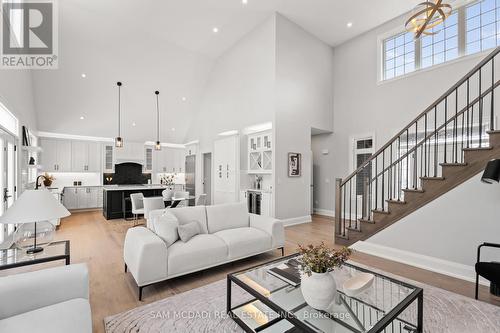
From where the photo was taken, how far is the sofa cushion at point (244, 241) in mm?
3047

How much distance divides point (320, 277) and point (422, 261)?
8.20 ft

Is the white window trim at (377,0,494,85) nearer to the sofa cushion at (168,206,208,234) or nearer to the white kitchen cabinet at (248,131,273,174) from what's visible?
the white kitchen cabinet at (248,131,273,174)

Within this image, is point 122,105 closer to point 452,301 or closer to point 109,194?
point 109,194

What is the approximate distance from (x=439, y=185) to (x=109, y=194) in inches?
286

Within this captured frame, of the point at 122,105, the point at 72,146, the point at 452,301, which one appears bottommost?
the point at 452,301

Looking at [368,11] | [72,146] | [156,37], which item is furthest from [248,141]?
[72,146]

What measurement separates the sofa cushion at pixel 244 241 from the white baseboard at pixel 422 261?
66.9 inches

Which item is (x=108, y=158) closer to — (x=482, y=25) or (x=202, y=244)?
(x=202, y=244)

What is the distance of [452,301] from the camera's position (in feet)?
7.55

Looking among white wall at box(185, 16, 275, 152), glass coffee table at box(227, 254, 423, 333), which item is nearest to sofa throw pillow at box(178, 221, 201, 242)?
glass coffee table at box(227, 254, 423, 333)

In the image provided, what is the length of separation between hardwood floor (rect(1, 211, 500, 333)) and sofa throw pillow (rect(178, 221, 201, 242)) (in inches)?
19.8

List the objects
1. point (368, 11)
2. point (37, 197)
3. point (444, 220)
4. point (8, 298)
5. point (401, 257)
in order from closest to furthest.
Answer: point (8, 298) → point (37, 197) → point (444, 220) → point (401, 257) → point (368, 11)

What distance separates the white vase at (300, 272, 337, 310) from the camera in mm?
1611

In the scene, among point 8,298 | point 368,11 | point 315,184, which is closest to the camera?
point 8,298
